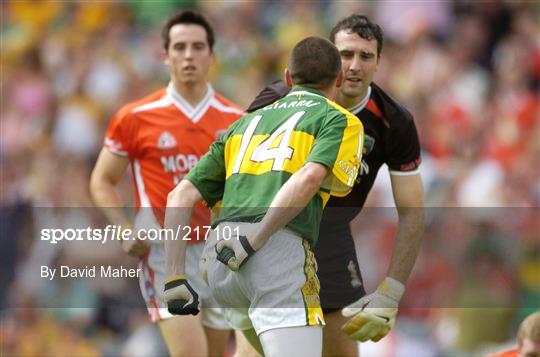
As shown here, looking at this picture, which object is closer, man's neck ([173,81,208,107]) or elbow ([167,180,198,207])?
elbow ([167,180,198,207])

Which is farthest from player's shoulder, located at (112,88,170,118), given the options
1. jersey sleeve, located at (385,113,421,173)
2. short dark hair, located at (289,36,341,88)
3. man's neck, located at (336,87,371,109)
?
short dark hair, located at (289,36,341,88)

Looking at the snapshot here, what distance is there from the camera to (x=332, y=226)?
7840 millimetres

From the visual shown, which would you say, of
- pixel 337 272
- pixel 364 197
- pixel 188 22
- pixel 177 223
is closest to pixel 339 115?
pixel 177 223

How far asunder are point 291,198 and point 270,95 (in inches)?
60.2

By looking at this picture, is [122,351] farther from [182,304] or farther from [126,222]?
[182,304]

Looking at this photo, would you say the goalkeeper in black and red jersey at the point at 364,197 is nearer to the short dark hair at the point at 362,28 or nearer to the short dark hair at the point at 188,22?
the short dark hair at the point at 362,28

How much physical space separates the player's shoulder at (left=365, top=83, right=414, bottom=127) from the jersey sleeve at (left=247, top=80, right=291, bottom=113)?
53 centimetres

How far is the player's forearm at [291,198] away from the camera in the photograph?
19.8ft

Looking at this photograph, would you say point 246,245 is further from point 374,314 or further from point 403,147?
point 403,147

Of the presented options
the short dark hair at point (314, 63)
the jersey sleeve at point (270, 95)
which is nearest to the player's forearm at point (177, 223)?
the short dark hair at point (314, 63)

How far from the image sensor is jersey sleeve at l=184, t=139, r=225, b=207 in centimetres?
648

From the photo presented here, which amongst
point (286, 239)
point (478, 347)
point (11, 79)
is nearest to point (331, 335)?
point (286, 239)

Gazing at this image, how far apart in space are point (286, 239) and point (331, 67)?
0.89 meters

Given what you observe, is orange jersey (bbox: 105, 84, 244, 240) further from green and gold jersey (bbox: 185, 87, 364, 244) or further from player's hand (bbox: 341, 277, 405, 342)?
green and gold jersey (bbox: 185, 87, 364, 244)
